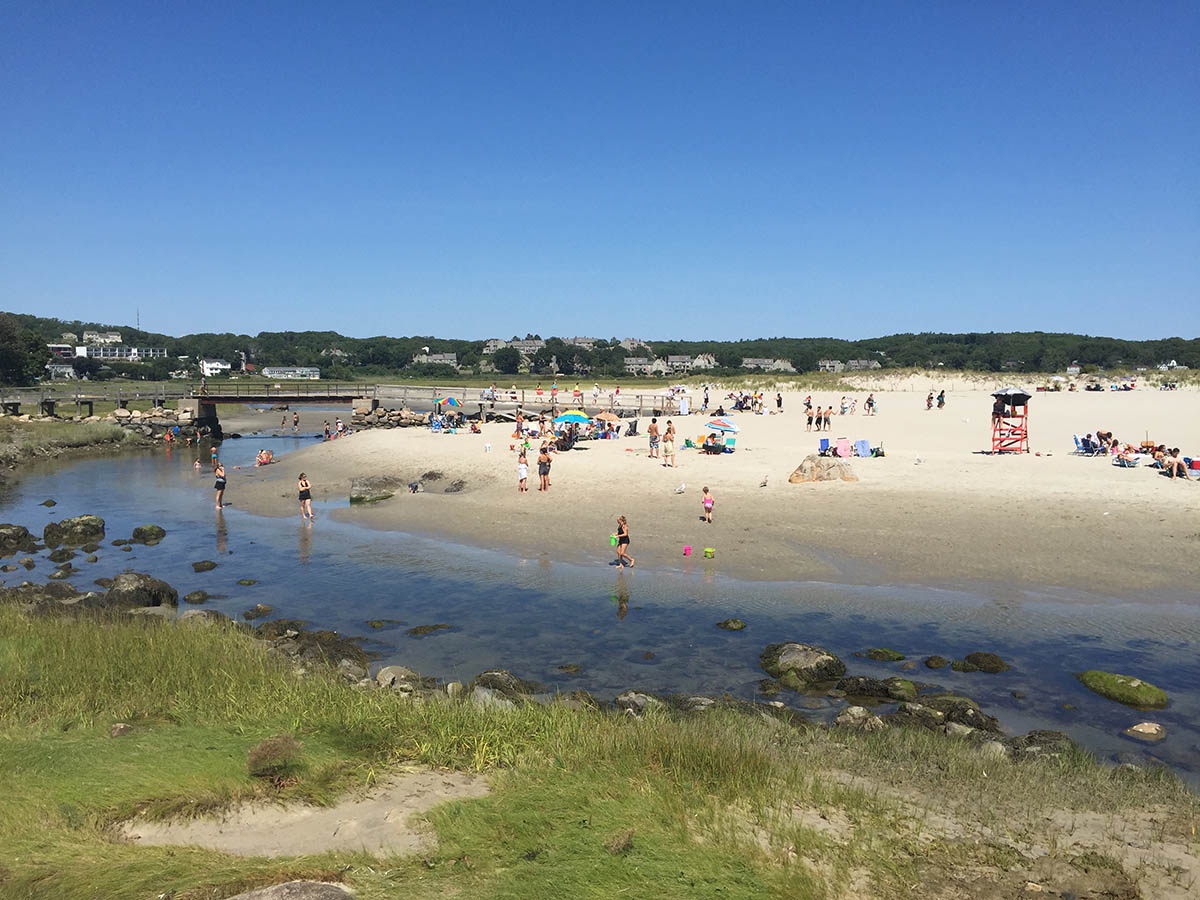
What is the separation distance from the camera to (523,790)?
25.7ft

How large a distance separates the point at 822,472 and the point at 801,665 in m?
15.7

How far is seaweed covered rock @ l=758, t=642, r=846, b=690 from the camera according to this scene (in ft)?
44.9

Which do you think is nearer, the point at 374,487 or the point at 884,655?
the point at 884,655

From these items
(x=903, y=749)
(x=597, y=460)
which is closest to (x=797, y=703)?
(x=903, y=749)

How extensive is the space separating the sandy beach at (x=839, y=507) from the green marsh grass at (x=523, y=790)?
34.5 feet

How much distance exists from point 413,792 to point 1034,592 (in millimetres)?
14695

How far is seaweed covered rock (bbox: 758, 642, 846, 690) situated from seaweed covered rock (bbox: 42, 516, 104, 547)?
21.1 meters

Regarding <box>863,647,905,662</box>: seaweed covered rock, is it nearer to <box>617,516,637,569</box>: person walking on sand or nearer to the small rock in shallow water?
the small rock in shallow water

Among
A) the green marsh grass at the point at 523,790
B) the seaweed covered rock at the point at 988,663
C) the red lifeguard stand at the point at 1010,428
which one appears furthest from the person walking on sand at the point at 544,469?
the green marsh grass at the point at 523,790

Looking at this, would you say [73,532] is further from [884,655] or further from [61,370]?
[61,370]

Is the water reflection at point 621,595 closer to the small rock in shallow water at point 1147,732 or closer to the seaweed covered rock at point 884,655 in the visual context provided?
the seaweed covered rock at point 884,655

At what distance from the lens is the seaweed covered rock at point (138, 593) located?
17442 mm

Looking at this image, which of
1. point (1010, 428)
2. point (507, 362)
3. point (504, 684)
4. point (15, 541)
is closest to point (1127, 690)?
point (504, 684)

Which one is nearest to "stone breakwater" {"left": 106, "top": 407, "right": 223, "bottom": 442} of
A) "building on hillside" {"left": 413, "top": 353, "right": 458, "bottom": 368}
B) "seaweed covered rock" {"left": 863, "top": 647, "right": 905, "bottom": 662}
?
"seaweed covered rock" {"left": 863, "top": 647, "right": 905, "bottom": 662}
